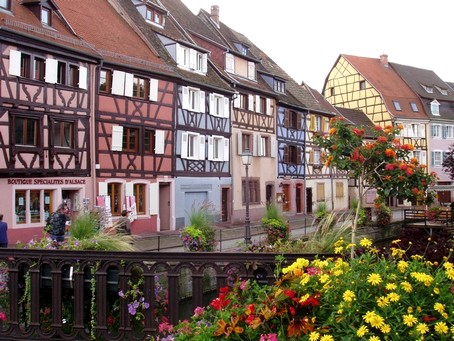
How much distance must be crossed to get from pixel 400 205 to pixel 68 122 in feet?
121

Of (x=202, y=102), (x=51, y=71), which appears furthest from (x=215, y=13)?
(x=51, y=71)

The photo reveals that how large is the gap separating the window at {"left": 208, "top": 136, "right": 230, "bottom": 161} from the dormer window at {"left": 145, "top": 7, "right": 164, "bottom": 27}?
256 inches

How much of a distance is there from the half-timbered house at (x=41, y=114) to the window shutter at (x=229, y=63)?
1115cm

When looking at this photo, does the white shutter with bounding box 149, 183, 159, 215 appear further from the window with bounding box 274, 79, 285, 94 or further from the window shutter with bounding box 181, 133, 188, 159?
the window with bounding box 274, 79, 285, 94

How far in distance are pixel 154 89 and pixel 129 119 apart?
6.72 feet

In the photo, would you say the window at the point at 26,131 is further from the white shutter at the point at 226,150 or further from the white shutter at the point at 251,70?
the white shutter at the point at 251,70

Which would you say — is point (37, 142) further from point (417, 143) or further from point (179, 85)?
point (417, 143)

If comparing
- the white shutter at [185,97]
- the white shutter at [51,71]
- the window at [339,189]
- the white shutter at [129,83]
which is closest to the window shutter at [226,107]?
the white shutter at [185,97]

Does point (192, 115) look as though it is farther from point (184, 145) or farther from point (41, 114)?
point (41, 114)

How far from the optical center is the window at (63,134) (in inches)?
810

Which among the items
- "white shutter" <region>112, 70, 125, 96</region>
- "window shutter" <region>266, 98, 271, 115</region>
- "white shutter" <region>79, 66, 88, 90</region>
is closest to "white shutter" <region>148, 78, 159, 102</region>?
"white shutter" <region>112, 70, 125, 96</region>

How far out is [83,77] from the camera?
21.5 metres

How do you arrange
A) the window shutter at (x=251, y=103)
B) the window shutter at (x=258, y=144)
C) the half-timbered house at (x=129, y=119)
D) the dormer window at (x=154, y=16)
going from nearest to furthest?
the half-timbered house at (x=129, y=119), the dormer window at (x=154, y=16), the window shutter at (x=251, y=103), the window shutter at (x=258, y=144)

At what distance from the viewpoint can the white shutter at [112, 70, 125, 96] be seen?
2289cm
